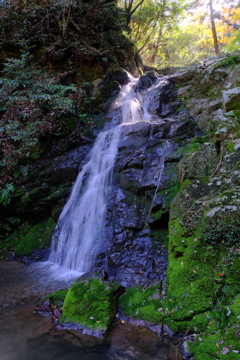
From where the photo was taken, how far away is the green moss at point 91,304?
4.17 meters

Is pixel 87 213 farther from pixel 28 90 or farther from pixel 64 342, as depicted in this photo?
pixel 28 90

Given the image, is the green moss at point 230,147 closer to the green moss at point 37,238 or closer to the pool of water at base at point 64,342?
the pool of water at base at point 64,342

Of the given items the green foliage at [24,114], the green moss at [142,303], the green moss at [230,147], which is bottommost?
the green moss at [142,303]

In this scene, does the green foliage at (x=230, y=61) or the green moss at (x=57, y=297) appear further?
the green foliage at (x=230, y=61)

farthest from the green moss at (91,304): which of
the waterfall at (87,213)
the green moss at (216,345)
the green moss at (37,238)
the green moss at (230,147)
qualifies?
the green moss at (37,238)

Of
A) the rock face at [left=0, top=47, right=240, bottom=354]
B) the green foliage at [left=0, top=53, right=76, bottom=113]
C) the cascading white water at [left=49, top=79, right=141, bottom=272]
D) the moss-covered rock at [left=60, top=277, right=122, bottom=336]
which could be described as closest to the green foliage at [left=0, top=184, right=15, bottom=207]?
the rock face at [left=0, top=47, right=240, bottom=354]

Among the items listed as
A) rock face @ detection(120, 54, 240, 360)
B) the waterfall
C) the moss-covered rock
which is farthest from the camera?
the waterfall

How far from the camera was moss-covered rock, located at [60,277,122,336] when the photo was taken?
13.5 feet

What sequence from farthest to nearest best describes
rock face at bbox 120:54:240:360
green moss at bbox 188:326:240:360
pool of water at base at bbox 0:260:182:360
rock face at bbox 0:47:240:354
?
rock face at bbox 0:47:240:354 → rock face at bbox 120:54:240:360 → pool of water at base at bbox 0:260:182:360 → green moss at bbox 188:326:240:360

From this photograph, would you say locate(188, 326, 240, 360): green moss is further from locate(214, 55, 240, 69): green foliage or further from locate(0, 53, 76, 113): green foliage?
locate(214, 55, 240, 69): green foliage

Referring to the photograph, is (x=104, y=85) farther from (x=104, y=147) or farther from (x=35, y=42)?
(x=104, y=147)

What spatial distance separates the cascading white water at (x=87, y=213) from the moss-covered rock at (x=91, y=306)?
1.84 m

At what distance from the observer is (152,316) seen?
13.7 ft

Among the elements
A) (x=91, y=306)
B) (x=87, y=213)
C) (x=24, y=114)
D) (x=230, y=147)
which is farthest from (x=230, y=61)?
(x=91, y=306)
